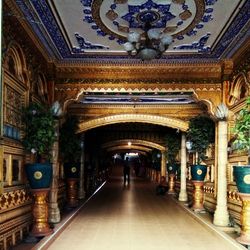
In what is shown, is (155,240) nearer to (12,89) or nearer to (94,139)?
(12,89)

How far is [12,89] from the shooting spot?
5.45 meters

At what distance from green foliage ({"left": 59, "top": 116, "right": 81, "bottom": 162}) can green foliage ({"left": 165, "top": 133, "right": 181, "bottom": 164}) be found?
18.9ft

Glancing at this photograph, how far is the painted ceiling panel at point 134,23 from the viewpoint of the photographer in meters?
5.09

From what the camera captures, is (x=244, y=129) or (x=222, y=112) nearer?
(x=244, y=129)

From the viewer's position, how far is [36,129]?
5.84 meters

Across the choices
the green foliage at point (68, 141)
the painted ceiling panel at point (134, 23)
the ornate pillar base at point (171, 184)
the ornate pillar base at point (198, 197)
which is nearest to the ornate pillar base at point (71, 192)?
the green foliage at point (68, 141)

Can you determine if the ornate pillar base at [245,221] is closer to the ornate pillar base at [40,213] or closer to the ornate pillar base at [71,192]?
the ornate pillar base at [40,213]

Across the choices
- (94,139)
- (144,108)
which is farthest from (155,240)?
(94,139)

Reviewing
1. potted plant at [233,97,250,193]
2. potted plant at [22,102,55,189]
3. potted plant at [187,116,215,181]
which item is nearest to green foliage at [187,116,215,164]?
potted plant at [187,116,215,181]

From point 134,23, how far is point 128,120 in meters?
5.32

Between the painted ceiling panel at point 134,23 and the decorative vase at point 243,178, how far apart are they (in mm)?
2374

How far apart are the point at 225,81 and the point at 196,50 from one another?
108 cm

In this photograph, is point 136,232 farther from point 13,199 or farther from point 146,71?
point 146,71

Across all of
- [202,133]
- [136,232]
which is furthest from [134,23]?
[202,133]
